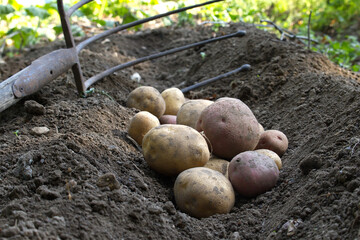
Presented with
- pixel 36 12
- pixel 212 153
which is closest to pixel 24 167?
pixel 212 153

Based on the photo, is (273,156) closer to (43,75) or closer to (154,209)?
(154,209)

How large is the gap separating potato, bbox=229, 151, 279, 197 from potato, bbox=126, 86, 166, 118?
3.60ft

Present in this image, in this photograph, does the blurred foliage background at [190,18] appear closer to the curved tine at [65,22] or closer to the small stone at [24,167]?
the curved tine at [65,22]

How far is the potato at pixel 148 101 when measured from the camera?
131 inches

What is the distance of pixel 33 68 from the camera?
3.07 m

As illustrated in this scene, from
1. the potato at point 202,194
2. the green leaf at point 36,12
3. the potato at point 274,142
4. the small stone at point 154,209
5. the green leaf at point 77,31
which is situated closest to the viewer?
the small stone at point 154,209

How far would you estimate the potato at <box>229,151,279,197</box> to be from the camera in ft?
7.62

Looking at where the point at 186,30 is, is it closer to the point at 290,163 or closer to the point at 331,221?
the point at 290,163

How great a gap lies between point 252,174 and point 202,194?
0.34 meters

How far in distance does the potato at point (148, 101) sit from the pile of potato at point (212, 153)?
389 mm

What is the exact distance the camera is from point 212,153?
274cm

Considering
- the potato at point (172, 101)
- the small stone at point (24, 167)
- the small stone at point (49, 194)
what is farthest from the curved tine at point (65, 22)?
the small stone at point (49, 194)

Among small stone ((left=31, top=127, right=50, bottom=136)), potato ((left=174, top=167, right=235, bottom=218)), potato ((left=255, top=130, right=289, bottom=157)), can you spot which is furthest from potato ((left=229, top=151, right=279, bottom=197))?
small stone ((left=31, top=127, right=50, bottom=136))

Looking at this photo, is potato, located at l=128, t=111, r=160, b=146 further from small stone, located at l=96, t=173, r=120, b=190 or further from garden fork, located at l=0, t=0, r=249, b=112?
small stone, located at l=96, t=173, r=120, b=190
